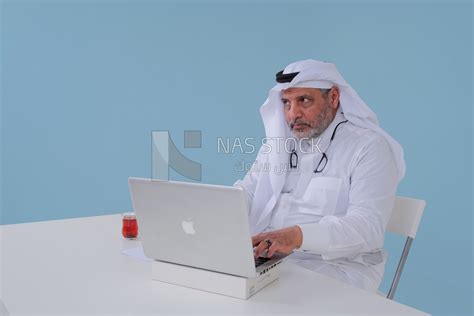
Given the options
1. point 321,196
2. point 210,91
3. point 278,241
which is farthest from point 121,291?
point 210,91

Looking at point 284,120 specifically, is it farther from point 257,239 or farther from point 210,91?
point 210,91

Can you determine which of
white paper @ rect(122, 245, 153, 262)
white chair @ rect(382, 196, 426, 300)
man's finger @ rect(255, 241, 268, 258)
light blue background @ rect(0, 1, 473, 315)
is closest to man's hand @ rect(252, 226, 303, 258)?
man's finger @ rect(255, 241, 268, 258)

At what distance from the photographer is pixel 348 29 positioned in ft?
12.2

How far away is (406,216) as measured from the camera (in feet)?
6.95

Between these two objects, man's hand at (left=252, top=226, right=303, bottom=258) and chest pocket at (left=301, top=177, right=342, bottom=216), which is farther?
chest pocket at (left=301, top=177, right=342, bottom=216)

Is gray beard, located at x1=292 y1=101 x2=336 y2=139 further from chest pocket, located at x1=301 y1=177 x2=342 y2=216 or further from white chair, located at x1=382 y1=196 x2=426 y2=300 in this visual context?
white chair, located at x1=382 y1=196 x2=426 y2=300

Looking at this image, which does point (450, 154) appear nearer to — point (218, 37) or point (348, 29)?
point (348, 29)

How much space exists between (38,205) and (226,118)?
1.58 metres

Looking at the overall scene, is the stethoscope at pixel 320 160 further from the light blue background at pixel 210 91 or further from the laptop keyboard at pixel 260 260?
the light blue background at pixel 210 91

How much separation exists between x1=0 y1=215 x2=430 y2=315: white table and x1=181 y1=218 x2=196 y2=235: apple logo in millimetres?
176

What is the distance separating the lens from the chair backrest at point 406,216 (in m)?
2.06

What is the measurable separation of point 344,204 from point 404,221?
25 cm

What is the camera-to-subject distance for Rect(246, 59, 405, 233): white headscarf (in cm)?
230

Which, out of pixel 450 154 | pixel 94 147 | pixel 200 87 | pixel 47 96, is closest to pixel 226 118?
pixel 200 87
